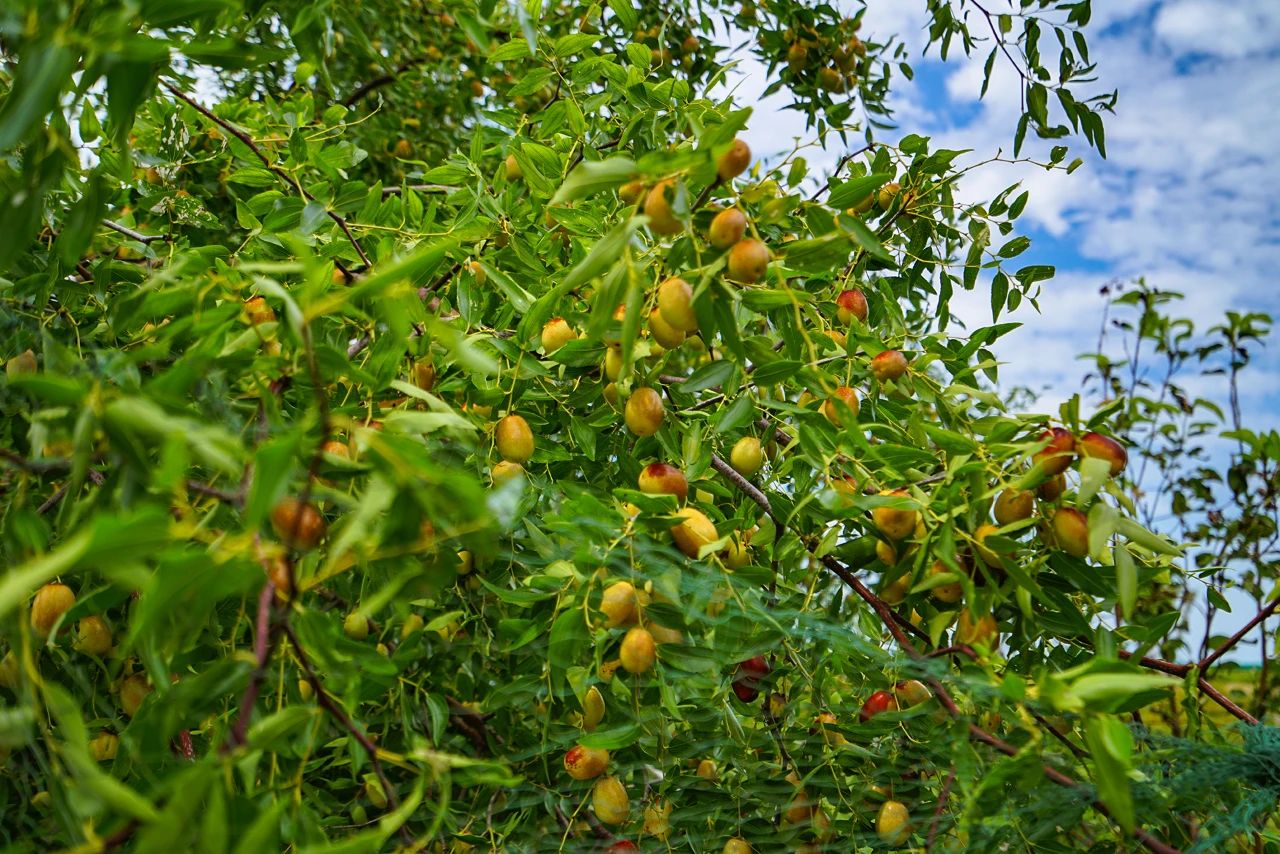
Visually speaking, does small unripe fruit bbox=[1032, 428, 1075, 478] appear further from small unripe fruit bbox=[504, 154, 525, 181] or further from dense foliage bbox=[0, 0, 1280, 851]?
small unripe fruit bbox=[504, 154, 525, 181]

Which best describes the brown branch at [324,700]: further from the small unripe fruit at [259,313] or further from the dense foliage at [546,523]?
the small unripe fruit at [259,313]

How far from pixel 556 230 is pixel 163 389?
0.70m

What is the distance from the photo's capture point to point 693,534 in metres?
0.88

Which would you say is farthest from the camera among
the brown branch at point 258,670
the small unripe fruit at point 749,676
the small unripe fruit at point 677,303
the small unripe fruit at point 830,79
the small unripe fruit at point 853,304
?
the small unripe fruit at point 830,79

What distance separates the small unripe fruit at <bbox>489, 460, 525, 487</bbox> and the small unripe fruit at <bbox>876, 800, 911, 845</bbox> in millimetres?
491

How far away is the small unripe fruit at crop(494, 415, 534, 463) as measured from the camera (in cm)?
93

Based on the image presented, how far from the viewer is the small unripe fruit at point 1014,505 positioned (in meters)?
0.79

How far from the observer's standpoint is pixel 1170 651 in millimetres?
2699

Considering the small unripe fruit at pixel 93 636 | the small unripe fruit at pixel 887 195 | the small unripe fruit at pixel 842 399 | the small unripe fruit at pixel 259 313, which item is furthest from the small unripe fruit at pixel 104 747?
the small unripe fruit at pixel 887 195

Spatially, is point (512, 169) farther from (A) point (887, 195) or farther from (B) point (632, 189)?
(B) point (632, 189)

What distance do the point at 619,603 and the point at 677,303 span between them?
0.86 ft

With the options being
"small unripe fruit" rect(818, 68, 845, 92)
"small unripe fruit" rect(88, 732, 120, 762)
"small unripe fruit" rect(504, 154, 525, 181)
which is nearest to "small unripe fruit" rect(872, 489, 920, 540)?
"small unripe fruit" rect(504, 154, 525, 181)

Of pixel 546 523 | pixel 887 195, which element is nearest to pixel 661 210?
pixel 546 523

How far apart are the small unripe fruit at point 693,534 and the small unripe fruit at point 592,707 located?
0.16 meters
